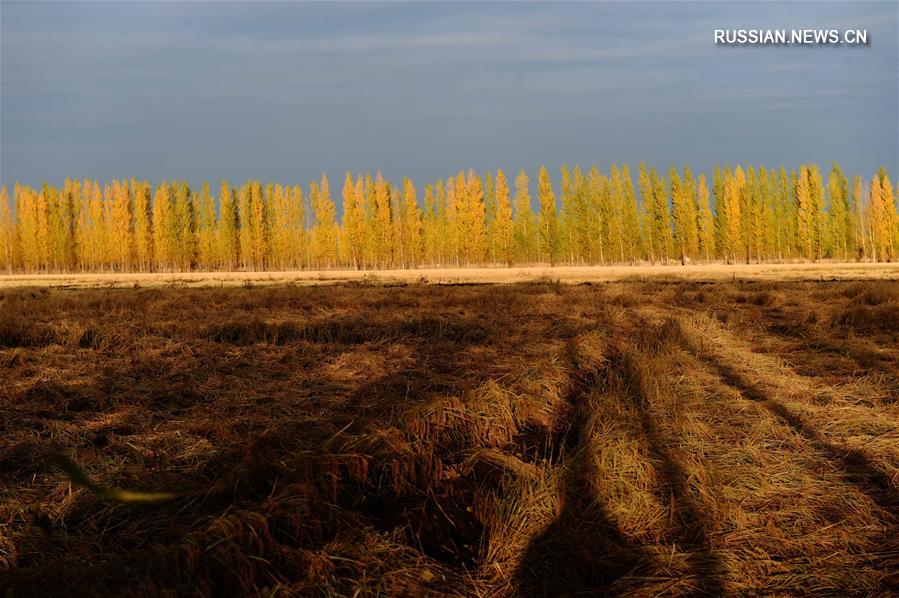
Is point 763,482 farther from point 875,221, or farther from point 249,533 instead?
point 875,221

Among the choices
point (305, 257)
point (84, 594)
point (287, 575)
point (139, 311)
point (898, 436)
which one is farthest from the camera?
point (305, 257)

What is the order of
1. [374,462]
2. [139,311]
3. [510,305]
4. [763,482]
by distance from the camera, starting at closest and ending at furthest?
1. [374,462]
2. [763,482]
3. [139,311]
4. [510,305]

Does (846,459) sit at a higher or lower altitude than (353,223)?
lower

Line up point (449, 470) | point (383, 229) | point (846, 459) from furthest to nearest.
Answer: point (383, 229) → point (846, 459) → point (449, 470)

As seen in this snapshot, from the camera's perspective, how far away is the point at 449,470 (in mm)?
3449

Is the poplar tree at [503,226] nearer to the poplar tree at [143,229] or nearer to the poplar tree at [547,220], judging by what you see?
the poplar tree at [547,220]

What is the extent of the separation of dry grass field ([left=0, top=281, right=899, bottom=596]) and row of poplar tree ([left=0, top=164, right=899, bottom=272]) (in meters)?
61.8

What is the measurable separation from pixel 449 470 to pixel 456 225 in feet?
222

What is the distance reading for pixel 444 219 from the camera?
77688mm

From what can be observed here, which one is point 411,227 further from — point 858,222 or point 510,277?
point 858,222

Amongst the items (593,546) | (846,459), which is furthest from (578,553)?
(846,459)

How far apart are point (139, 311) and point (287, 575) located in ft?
30.7

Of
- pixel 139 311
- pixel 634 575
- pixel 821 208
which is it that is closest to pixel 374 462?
pixel 634 575

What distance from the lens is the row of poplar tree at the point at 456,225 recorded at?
226ft
